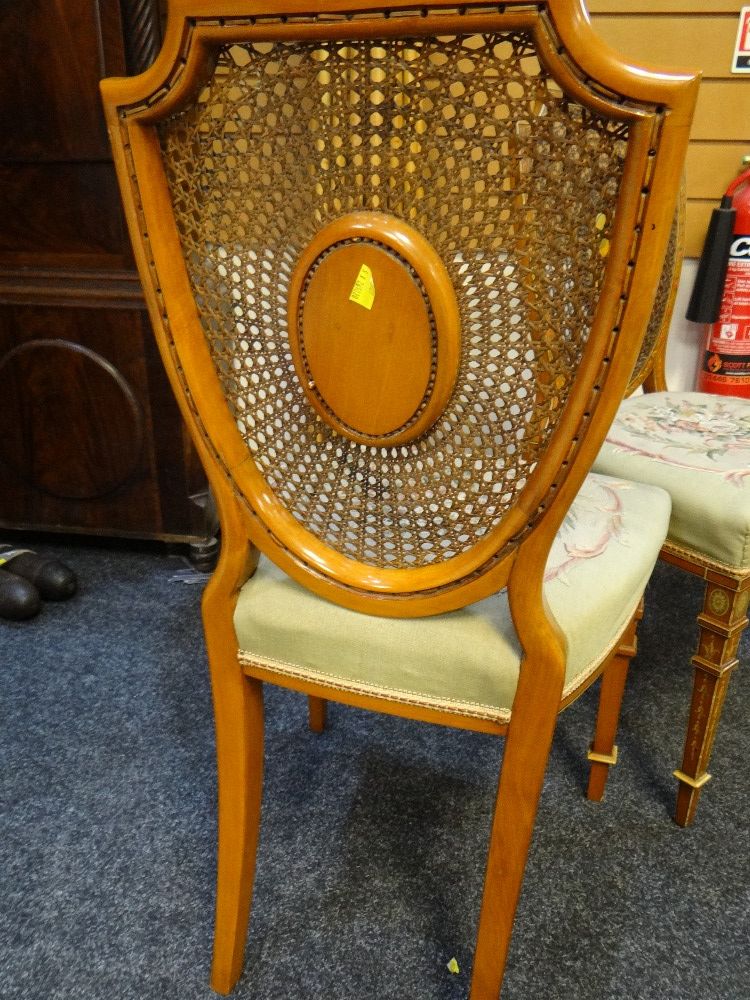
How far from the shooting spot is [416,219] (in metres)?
0.60

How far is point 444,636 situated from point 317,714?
0.65 m

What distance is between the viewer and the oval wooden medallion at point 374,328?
604 mm

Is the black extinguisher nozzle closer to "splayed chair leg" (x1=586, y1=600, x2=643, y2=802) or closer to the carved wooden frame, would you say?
"splayed chair leg" (x1=586, y1=600, x2=643, y2=802)

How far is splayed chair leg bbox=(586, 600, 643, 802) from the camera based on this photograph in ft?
3.65

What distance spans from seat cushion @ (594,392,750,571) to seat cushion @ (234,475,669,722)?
0.22 metres

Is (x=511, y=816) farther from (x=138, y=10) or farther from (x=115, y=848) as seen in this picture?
(x=138, y=10)

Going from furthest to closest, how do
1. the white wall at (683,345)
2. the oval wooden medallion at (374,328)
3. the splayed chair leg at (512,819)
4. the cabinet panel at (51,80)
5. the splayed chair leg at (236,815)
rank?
the white wall at (683,345)
the cabinet panel at (51,80)
the splayed chair leg at (236,815)
the splayed chair leg at (512,819)
the oval wooden medallion at (374,328)

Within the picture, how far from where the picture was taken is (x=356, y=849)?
1122 millimetres

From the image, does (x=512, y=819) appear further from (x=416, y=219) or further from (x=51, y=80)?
(x=51, y=80)

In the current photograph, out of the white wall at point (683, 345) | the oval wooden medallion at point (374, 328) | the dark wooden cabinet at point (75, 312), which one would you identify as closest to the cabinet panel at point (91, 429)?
the dark wooden cabinet at point (75, 312)

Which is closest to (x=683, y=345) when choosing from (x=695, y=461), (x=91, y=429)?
(x=695, y=461)

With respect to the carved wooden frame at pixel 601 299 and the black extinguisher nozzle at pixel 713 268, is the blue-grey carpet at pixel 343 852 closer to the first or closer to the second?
the carved wooden frame at pixel 601 299

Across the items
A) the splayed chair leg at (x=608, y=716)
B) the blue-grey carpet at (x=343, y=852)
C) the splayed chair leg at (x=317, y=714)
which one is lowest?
the blue-grey carpet at (x=343, y=852)

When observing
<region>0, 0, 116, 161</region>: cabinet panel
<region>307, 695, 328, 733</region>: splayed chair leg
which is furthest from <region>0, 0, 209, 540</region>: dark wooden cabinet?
<region>307, 695, 328, 733</region>: splayed chair leg
